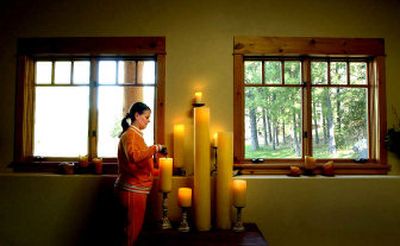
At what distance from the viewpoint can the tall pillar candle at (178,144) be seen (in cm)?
284

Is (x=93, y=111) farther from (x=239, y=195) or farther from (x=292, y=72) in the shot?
(x=292, y=72)

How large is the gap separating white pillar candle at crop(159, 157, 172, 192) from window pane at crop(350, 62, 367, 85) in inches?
78.9

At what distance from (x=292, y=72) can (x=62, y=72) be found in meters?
2.29

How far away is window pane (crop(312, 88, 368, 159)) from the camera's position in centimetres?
303

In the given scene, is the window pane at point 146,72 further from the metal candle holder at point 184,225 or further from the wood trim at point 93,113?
the metal candle holder at point 184,225

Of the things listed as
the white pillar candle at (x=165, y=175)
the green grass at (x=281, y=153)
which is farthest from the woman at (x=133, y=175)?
the green grass at (x=281, y=153)

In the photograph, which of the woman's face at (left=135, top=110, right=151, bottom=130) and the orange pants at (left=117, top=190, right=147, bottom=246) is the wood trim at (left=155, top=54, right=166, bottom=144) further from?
the orange pants at (left=117, top=190, right=147, bottom=246)

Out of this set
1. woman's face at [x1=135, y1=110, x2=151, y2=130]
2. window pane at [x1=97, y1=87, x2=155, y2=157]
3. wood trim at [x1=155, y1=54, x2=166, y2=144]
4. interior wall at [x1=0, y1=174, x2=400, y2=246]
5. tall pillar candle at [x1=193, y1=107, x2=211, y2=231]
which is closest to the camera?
woman's face at [x1=135, y1=110, x2=151, y2=130]

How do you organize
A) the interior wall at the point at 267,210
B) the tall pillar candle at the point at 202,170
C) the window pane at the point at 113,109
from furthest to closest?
the window pane at the point at 113,109 → the interior wall at the point at 267,210 → the tall pillar candle at the point at 202,170

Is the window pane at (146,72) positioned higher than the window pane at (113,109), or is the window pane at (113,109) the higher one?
the window pane at (146,72)

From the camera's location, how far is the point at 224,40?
296cm

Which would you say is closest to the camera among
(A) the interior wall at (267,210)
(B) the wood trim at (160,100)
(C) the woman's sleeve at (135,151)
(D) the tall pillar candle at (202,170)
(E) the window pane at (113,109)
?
(C) the woman's sleeve at (135,151)

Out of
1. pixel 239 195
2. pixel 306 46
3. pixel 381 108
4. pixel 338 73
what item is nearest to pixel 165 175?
pixel 239 195

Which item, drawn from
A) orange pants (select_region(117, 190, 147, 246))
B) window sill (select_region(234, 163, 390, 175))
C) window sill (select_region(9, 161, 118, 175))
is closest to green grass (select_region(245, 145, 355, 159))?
window sill (select_region(234, 163, 390, 175))
